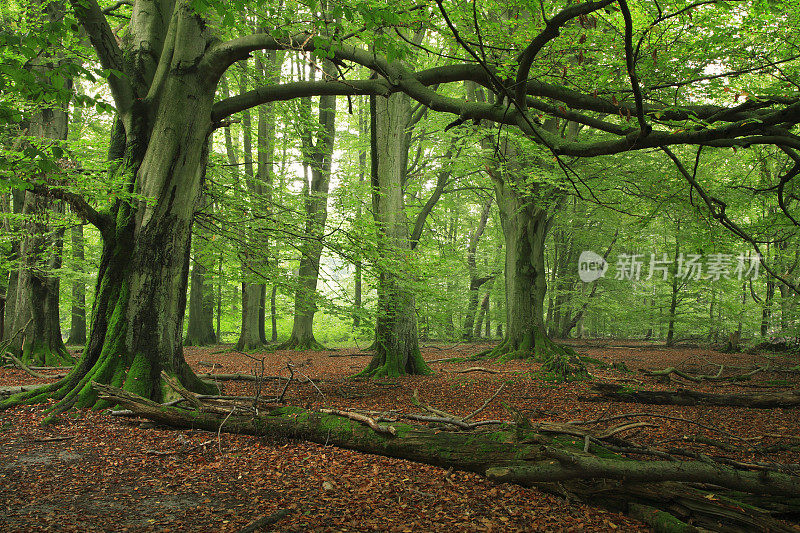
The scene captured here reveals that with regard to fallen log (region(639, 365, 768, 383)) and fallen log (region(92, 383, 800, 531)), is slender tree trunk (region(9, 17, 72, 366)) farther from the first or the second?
fallen log (region(639, 365, 768, 383))

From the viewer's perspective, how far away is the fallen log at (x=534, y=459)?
301 cm

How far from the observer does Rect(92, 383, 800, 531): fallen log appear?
119 inches

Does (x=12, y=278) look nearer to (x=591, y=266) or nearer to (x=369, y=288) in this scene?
(x=369, y=288)

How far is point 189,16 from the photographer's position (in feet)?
20.1

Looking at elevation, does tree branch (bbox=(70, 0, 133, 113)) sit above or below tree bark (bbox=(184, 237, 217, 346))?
above

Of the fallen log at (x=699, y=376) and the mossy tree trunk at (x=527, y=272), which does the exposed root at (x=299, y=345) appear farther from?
the fallen log at (x=699, y=376)

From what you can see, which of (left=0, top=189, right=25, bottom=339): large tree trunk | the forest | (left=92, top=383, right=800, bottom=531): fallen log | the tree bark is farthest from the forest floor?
the tree bark

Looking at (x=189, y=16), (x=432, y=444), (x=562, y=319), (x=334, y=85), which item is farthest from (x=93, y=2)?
(x=562, y=319)

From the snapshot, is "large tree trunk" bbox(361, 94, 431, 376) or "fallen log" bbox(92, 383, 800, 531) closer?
"fallen log" bbox(92, 383, 800, 531)

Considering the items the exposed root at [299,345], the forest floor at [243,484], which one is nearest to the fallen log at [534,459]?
the forest floor at [243,484]

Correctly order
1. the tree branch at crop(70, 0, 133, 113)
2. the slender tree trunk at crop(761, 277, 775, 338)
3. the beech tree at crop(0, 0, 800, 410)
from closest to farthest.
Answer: the beech tree at crop(0, 0, 800, 410) → the tree branch at crop(70, 0, 133, 113) → the slender tree trunk at crop(761, 277, 775, 338)
